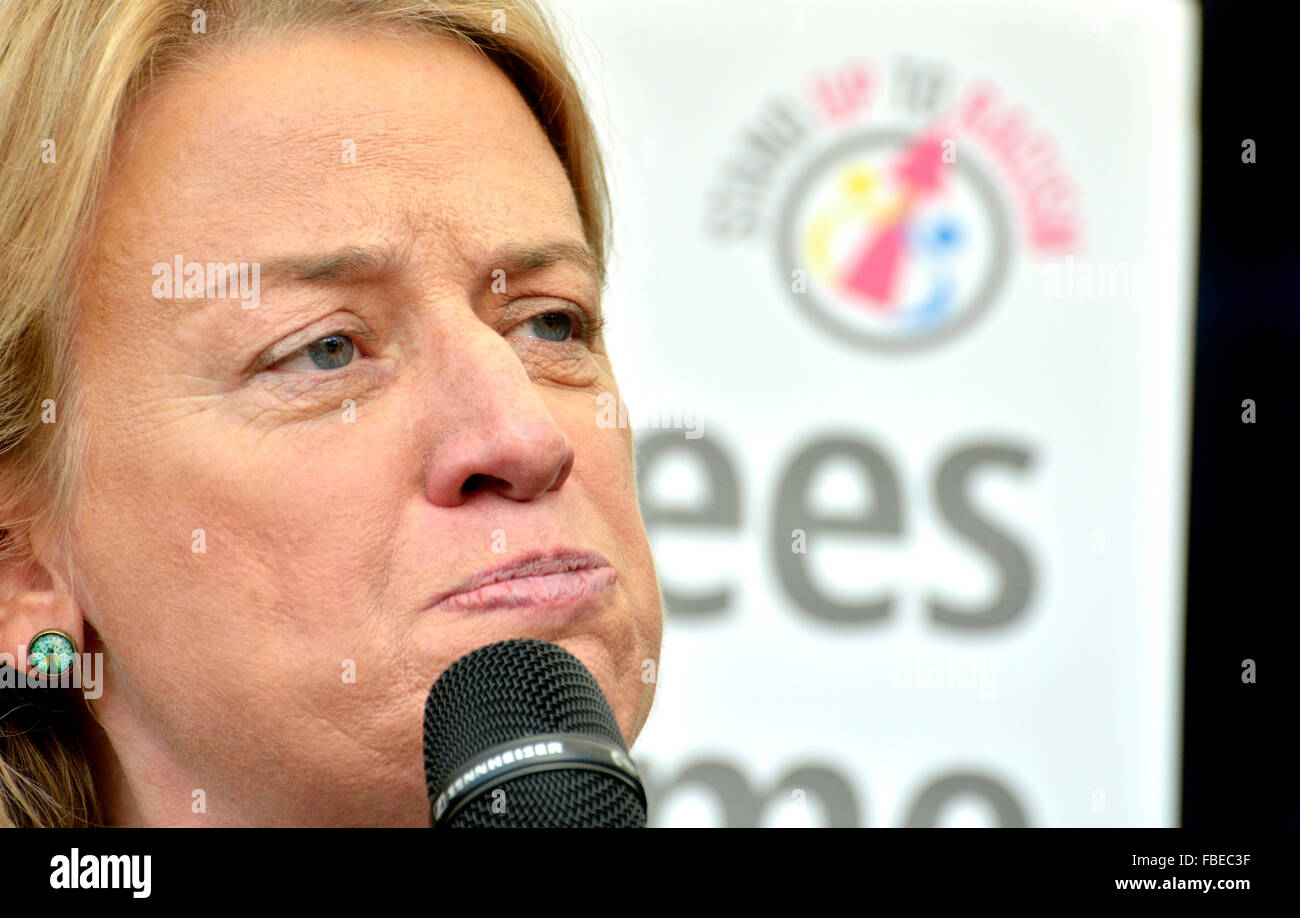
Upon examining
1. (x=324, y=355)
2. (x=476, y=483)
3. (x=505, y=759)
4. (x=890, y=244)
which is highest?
(x=890, y=244)

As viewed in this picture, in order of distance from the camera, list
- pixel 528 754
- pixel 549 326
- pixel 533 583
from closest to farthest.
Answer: pixel 528 754 < pixel 533 583 < pixel 549 326

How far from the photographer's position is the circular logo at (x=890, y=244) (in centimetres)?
247

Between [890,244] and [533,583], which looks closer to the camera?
[533,583]

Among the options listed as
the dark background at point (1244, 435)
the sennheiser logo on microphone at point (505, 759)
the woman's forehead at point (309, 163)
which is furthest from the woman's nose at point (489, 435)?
the dark background at point (1244, 435)

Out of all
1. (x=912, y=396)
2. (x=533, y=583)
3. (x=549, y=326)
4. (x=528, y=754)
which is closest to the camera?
(x=528, y=754)

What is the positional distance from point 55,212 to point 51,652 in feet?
1.23

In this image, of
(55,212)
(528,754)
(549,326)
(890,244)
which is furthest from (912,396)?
(528,754)

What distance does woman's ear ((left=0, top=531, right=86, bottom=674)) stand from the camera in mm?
1129

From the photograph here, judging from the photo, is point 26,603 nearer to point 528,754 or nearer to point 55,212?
point 55,212

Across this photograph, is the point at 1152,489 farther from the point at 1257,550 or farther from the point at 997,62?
the point at 997,62

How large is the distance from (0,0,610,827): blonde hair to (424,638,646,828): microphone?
53 centimetres

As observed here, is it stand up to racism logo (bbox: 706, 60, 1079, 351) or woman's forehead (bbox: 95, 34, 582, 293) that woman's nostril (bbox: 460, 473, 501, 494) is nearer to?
woman's forehead (bbox: 95, 34, 582, 293)

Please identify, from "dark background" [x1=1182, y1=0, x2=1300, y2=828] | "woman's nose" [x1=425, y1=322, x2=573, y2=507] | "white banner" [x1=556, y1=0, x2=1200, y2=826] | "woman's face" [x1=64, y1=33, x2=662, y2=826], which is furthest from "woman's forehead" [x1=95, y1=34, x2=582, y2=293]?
"dark background" [x1=1182, y1=0, x2=1300, y2=828]

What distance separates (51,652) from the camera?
1.12 meters
